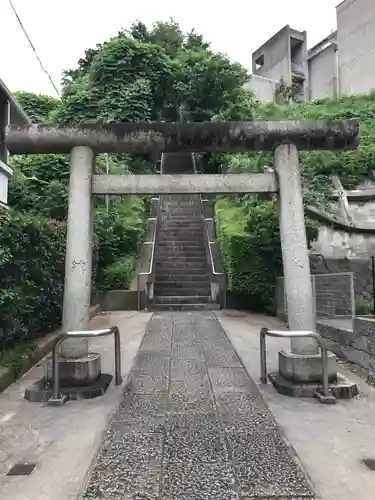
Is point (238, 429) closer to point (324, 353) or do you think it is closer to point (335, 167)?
point (324, 353)

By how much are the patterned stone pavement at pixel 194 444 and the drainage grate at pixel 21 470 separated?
0.53 m

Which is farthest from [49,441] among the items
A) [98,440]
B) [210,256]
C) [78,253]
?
[210,256]

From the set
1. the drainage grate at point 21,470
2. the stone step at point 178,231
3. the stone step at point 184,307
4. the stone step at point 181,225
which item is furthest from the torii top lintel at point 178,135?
the stone step at point 181,225

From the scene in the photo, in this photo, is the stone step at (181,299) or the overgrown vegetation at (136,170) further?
the stone step at (181,299)

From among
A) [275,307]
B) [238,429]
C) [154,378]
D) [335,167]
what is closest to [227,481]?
[238,429]

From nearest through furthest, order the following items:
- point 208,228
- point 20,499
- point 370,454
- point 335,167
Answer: point 20,499
point 370,454
point 208,228
point 335,167

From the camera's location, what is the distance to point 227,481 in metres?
3.01

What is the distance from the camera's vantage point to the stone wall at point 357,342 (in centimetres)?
582

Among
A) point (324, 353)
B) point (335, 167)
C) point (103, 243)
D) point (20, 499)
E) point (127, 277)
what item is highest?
point (335, 167)

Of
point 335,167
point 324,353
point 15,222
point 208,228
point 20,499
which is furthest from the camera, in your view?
point 335,167

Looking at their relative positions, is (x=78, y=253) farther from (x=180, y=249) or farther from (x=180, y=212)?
(x=180, y=212)

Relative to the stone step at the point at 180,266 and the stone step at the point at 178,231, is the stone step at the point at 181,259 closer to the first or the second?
the stone step at the point at 180,266

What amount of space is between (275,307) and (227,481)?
876cm

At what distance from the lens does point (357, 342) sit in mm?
6340
